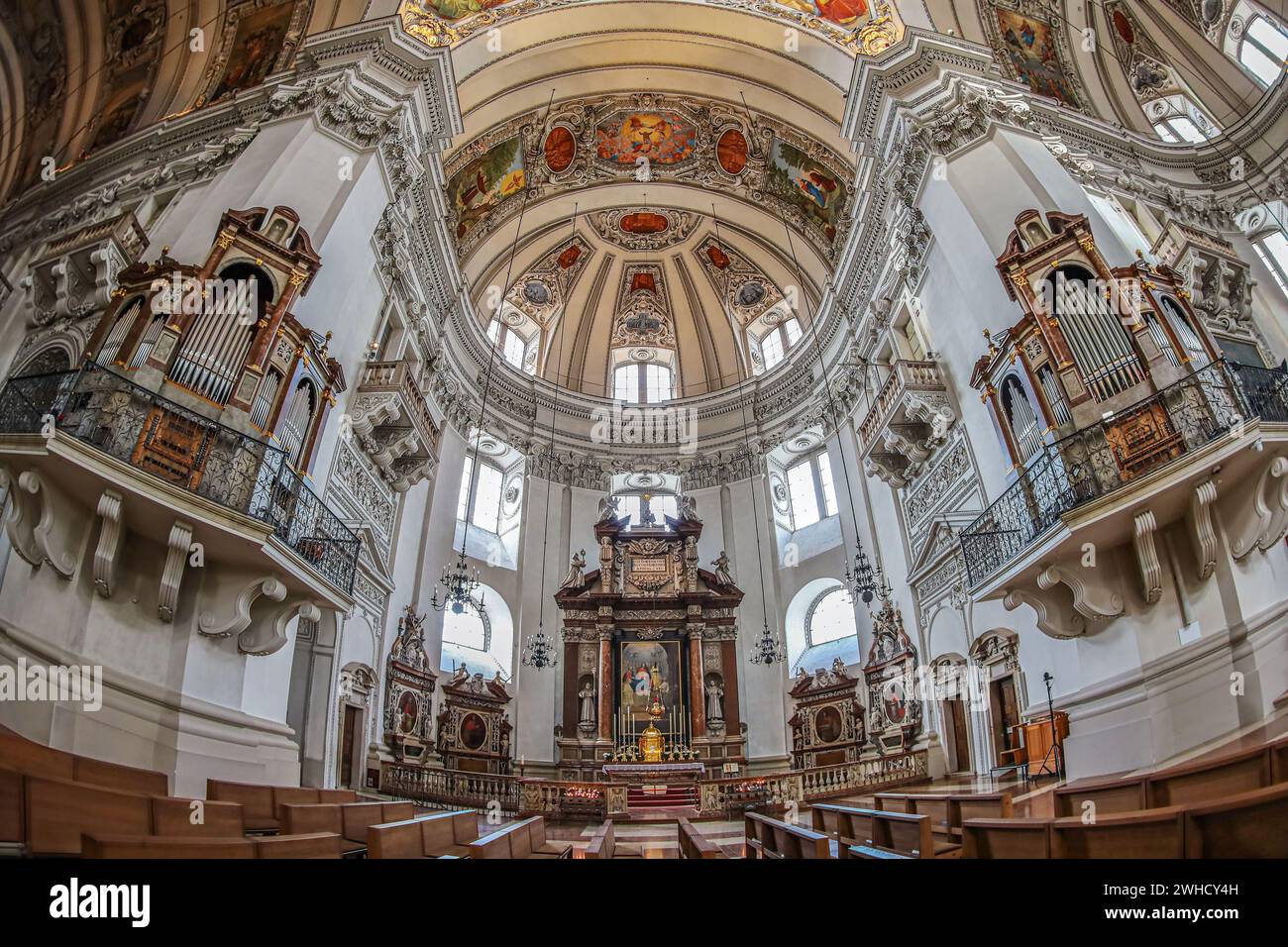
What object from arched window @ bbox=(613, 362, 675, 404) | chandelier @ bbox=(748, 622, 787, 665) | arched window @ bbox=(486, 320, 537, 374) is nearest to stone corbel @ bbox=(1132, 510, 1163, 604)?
chandelier @ bbox=(748, 622, 787, 665)

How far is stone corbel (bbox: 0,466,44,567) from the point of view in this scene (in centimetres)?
599

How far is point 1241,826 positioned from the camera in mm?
2396

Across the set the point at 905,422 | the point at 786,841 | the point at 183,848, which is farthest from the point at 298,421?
the point at 905,422

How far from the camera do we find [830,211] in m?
17.0

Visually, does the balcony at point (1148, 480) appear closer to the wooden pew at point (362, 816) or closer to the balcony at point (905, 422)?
the balcony at point (905, 422)

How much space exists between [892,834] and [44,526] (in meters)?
7.48

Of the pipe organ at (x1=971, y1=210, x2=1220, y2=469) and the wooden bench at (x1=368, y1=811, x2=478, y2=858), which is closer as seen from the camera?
the wooden bench at (x1=368, y1=811, x2=478, y2=858)

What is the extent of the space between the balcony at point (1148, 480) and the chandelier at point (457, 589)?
911 centimetres

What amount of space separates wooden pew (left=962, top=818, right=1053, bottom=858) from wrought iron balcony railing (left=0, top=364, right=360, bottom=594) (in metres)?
6.72

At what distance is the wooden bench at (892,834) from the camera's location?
3.49 meters

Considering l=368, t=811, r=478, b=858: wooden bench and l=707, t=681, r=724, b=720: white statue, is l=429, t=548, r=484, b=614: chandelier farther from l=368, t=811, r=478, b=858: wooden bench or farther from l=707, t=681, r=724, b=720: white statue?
l=368, t=811, r=478, b=858: wooden bench

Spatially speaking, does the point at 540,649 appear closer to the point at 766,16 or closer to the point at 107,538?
the point at 107,538
